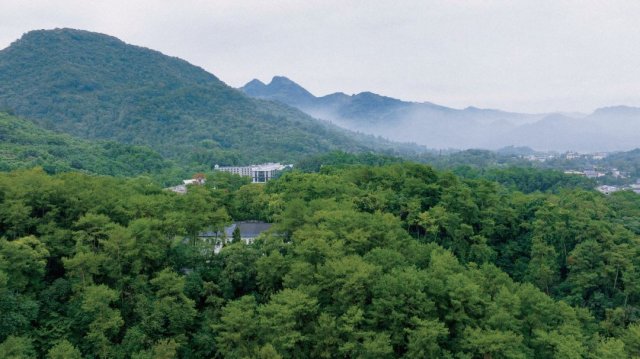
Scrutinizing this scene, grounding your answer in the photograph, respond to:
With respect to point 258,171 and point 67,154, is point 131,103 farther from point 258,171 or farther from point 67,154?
point 258,171

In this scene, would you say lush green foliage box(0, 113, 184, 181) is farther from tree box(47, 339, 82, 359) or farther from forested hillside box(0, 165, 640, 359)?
tree box(47, 339, 82, 359)

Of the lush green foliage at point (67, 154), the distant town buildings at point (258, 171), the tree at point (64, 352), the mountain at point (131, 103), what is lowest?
the tree at point (64, 352)

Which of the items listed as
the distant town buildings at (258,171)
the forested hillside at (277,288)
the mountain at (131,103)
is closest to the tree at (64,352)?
the forested hillside at (277,288)

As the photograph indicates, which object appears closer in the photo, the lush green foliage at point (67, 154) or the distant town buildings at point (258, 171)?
the lush green foliage at point (67, 154)

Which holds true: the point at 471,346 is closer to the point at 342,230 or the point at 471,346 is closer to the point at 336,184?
the point at 342,230

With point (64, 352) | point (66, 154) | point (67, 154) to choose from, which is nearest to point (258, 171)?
point (67, 154)

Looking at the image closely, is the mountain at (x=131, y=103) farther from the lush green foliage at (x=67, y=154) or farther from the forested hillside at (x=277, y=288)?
the forested hillside at (x=277, y=288)
